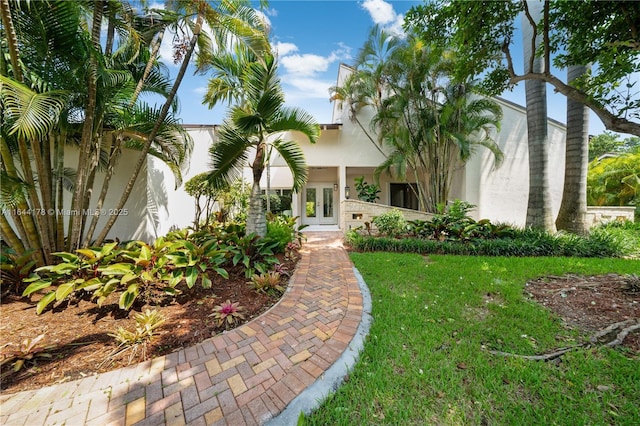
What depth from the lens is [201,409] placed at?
2.10m

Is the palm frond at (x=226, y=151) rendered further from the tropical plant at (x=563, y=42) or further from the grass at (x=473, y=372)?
the tropical plant at (x=563, y=42)

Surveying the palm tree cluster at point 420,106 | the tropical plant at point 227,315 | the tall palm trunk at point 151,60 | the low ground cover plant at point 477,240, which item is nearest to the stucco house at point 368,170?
the palm tree cluster at point 420,106

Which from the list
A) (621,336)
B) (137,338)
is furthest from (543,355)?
(137,338)

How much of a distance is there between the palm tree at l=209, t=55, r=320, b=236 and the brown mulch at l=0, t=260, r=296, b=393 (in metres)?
2.70

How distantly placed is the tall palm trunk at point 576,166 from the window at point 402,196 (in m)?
8.33

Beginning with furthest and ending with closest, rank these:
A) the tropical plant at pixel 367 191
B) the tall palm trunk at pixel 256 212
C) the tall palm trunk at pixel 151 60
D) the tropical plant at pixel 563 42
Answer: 1. the tropical plant at pixel 367 191
2. the tall palm trunk at pixel 256 212
3. the tall palm trunk at pixel 151 60
4. the tropical plant at pixel 563 42

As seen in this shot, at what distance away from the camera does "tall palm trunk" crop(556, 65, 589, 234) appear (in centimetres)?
820

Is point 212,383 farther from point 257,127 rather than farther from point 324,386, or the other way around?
point 257,127

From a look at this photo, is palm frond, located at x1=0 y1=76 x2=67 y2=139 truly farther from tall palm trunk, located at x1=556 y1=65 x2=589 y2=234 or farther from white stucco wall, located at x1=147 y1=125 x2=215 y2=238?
tall palm trunk, located at x1=556 y1=65 x2=589 y2=234

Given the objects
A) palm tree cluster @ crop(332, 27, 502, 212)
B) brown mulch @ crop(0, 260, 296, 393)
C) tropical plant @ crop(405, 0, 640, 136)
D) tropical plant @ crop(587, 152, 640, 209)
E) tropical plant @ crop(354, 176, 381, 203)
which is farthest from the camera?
tropical plant @ crop(354, 176, 381, 203)

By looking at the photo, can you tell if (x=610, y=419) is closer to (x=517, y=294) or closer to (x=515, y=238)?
(x=517, y=294)

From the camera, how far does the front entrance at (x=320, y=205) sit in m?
15.6

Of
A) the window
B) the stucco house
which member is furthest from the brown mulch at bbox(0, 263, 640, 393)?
the window

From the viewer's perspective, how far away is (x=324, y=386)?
2359 mm
